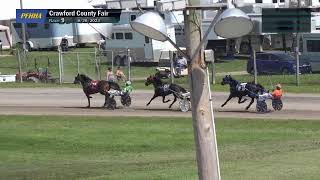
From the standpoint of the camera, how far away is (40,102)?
34.2 m

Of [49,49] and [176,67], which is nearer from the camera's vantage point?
[176,67]

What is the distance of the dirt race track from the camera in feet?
91.5

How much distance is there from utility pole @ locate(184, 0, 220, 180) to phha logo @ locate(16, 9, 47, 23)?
62.4m

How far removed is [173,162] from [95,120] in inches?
416

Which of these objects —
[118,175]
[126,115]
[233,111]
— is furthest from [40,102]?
[118,175]

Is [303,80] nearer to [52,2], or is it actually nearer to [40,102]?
[40,102]

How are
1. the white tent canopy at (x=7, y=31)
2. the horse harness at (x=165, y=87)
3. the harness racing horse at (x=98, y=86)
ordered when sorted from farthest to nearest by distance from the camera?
1. the white tent canopy at (x=7, y=31)
2. the harness racing horse at (x=98, y=86)
3. the horse harness at (x=165, y=87)

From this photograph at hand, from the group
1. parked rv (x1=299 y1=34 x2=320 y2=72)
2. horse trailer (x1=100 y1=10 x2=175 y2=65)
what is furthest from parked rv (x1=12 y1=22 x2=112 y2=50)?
parked rv (x1=299 y1=34 x2=320 y2=72)

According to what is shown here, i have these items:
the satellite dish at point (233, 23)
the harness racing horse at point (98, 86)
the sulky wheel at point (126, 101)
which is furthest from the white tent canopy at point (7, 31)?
the satellite dish at point (233, 23)

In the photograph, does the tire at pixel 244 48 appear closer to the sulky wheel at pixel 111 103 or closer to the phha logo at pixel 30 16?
the phha logo at pixel 30 16

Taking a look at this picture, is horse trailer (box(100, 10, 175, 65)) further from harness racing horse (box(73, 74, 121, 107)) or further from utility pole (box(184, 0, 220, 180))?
utility pole (box(184, 0, 220, 180))

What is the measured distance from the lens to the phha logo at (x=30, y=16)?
228 ft

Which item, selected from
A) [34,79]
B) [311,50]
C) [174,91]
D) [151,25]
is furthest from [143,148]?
[311,50]

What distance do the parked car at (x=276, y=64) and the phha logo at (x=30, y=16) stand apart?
28.9m
